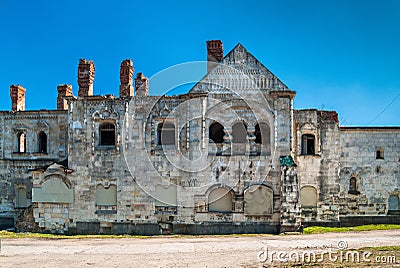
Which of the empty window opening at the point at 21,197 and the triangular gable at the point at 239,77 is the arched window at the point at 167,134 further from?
the empty window opening at the point at 21,197

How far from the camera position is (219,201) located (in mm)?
22125

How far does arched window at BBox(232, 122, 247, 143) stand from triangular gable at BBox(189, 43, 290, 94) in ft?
6.59

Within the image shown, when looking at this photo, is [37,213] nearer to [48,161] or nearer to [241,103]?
[48,161]

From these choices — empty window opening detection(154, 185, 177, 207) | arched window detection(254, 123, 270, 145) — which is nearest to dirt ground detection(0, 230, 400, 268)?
empty window opening detection(154, 185, 177, 207)

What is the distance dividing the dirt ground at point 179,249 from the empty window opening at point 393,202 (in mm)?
3747

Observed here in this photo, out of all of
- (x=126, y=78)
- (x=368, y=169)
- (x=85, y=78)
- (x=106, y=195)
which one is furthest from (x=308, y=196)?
(x=85, y=78)

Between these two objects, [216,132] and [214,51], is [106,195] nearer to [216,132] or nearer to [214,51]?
[216,132]

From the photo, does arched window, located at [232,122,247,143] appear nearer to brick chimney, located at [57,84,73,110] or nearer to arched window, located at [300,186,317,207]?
arched window, located at [300,186,317,207]

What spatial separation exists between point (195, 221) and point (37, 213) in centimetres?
963

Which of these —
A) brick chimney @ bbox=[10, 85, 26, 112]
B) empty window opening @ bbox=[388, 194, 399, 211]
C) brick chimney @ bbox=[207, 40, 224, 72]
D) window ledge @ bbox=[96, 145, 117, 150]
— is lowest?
empty window opening @ bbox=[388, 194, 399, 211]

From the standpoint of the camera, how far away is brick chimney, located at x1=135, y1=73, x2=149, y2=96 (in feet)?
80.8

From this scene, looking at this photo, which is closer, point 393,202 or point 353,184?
point 393,202

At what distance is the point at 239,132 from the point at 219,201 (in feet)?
13.9

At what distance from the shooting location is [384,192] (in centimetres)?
2445
